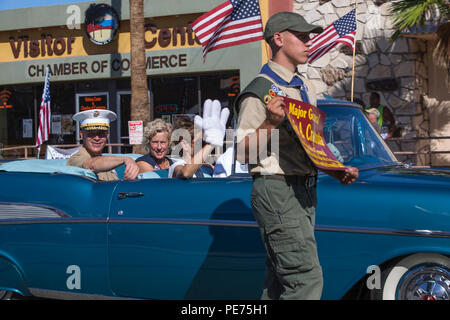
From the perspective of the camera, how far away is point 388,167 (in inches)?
142

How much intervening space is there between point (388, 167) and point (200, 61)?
11848 mm

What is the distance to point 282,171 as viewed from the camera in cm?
254

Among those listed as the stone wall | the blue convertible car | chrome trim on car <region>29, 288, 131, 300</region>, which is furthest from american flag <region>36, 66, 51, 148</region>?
chrome trim on car <region>29, 288, 131, 300</region>

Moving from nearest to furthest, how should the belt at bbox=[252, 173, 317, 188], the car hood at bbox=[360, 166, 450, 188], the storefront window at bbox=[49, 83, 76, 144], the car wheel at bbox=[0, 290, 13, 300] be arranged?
the belt at bbox=[252, 173, 317, 188]
the car hood at bbox=[360, 166, 450, 188]
the car wheel at bbox=[0, 290, 13, 300]
the storefront window at bbox=[49, 83, 76, 144]

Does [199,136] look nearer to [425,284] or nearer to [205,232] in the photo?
[205,232]

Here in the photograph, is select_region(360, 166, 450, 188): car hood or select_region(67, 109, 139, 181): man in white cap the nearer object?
select_region(360, 166, 450, 188): car hood

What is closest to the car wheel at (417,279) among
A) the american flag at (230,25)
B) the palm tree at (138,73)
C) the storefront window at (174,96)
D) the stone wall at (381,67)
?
the american flag at (230,25)

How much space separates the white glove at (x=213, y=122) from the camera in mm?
2924

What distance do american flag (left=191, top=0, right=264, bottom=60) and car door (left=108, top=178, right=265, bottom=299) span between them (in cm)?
535

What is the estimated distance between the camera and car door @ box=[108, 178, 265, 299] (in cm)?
310

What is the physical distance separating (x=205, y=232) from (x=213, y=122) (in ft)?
2.20

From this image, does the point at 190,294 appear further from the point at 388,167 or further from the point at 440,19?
the point at 440,19

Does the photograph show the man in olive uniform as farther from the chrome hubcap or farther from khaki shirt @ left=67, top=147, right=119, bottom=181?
khaki shirt @ left=67, top=147, right=119, bottom=181

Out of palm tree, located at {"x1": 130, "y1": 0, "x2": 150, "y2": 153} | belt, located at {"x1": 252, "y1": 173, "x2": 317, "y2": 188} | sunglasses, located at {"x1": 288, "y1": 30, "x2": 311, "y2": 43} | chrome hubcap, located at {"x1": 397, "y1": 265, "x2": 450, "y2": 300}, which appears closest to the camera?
belt, located at {"x1": 252, "y1": 173, "x2": 317, "y2": 188}
